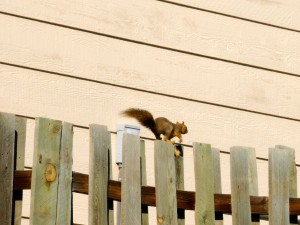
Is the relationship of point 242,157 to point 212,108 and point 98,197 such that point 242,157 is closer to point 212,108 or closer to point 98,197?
point 98,197

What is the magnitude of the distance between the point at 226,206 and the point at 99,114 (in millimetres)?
1079

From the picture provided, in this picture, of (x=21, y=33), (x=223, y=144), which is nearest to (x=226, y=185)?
(x=223, y=144)

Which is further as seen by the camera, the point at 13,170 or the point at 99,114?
the point at 99,114

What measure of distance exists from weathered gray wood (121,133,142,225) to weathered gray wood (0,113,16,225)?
45 cm

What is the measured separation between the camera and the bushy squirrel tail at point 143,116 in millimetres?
4887

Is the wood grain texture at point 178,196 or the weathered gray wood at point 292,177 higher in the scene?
the weathered gray wood at point 292,177

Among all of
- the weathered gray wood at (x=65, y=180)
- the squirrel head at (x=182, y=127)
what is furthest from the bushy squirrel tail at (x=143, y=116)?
the weathered gray wood at (x=65, y=180)

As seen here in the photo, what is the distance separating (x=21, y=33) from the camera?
4895mm

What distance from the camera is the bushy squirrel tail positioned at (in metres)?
4.89

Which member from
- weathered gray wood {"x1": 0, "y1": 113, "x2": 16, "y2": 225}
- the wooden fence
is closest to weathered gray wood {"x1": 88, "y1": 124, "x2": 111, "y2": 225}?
the wooden fence

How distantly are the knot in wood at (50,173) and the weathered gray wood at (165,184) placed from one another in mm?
455

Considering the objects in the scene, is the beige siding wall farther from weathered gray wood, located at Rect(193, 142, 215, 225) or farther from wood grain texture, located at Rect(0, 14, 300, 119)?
weathered gray wood, located at Rect(193, 142, 215, 225)

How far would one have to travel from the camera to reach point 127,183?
3867 mm

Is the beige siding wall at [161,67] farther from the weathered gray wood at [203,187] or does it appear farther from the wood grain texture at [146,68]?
the weathered gray wood at [203,187]
